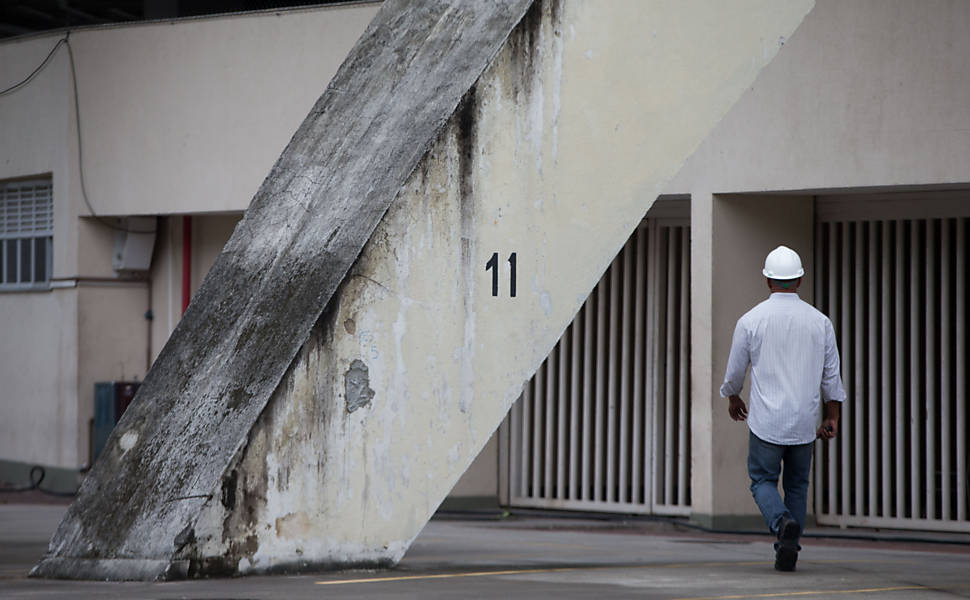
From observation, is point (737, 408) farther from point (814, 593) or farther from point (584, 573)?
point (814, 593)

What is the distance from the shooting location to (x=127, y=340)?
16031 mm

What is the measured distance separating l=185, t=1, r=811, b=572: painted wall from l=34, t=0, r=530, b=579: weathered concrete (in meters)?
0.10

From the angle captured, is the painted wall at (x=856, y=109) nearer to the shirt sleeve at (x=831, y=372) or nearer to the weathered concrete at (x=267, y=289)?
the shirt sleeve at (x=831, y=372)

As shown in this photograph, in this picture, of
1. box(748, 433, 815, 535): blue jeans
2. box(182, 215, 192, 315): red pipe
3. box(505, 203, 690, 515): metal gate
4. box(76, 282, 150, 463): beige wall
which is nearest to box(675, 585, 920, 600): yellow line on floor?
box(748, 433, 815, 535): blue jeans

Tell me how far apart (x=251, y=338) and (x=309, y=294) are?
31 cm

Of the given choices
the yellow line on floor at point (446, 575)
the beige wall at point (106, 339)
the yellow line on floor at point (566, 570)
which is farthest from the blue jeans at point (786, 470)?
the beige wall at point (106, 339)

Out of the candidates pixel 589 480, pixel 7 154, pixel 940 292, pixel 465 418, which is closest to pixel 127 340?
pixel 7 154

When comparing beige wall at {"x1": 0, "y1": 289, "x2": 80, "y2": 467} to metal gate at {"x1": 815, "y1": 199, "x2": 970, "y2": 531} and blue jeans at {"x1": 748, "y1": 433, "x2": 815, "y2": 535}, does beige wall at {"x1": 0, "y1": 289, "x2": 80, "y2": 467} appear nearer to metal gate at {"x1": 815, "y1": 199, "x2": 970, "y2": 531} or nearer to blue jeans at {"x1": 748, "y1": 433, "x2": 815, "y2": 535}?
metal gate at {"x1": 815, "y1": 199, "x2": 970, "y2": 531}

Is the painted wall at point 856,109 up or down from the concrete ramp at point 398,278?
up

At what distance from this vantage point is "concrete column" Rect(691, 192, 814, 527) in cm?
1181

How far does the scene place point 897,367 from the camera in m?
12.1

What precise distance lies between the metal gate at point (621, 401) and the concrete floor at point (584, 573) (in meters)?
2.23

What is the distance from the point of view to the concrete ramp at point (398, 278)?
6.12 metres

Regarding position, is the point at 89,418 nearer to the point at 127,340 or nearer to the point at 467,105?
the point at 127,340
